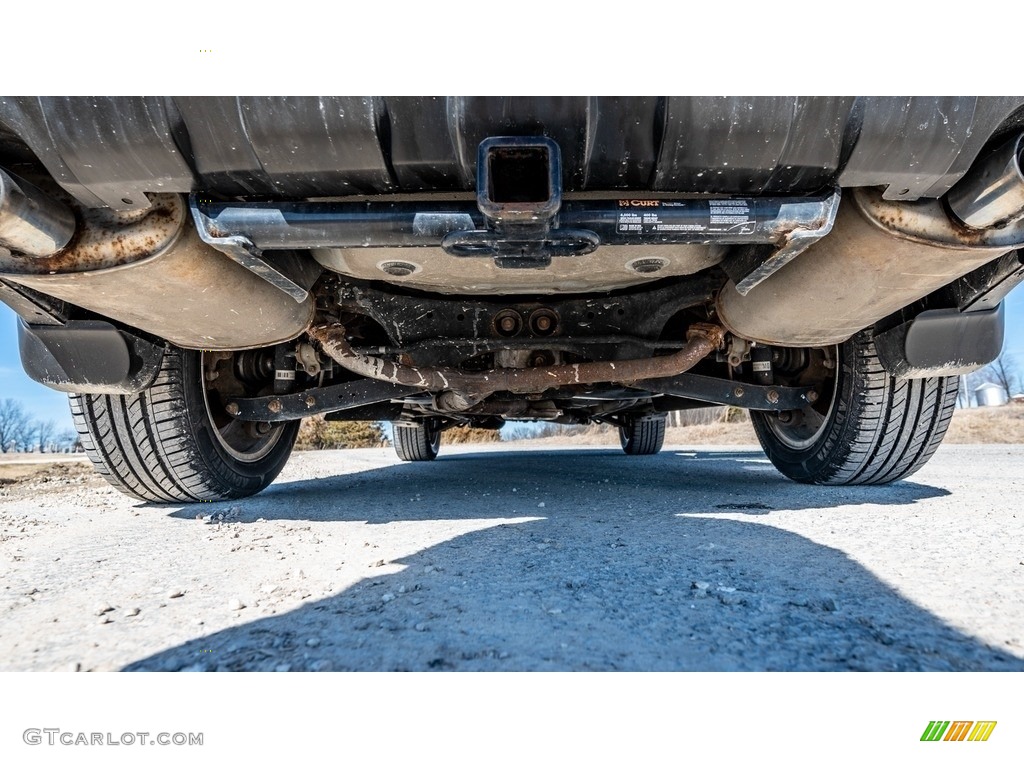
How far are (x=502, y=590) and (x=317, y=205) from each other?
84cm

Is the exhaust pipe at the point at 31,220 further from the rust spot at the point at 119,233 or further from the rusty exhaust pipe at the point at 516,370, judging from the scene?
the rusty exhaust pipe at the point at 516,370

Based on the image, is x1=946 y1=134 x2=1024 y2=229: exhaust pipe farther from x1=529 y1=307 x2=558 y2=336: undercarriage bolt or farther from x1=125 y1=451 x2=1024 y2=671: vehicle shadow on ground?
x1=529 y1=307 x2=558 y2=336: undercarriage bolt

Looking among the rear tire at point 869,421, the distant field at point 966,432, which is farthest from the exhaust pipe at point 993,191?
the distant field at point 966,432

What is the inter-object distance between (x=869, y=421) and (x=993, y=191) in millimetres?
1188

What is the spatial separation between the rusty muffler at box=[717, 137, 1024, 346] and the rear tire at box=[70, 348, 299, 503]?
1911 mm

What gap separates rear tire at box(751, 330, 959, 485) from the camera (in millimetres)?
2002

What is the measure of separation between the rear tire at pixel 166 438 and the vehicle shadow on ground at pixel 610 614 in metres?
1.18

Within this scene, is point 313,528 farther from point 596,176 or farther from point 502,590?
point 596,176

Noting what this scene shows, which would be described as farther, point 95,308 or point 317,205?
point 95,308

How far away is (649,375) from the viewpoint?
1.81 meters

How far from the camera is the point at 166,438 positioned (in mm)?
1923
